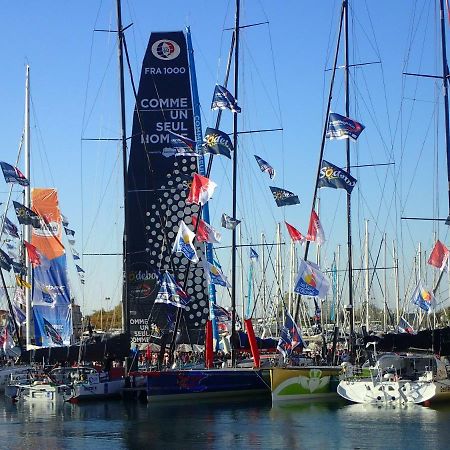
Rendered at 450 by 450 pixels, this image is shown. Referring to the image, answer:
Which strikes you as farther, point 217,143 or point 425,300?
point 425,300

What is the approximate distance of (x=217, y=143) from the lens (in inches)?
1737

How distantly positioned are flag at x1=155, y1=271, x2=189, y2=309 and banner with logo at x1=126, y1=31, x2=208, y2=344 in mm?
12707

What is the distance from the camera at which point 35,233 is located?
52062 mm

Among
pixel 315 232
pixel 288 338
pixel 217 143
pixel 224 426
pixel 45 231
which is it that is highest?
pixel 217 143

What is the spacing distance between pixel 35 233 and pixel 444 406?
22848 mm

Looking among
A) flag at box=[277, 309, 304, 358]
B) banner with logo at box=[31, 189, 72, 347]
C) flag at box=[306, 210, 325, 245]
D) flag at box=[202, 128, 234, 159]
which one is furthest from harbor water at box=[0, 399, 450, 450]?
flag at box=[202, 128, 234, 159]

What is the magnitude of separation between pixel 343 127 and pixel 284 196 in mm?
3942

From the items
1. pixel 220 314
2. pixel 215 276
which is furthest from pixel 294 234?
pixel 220 314

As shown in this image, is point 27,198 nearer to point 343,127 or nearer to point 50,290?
point 50,290

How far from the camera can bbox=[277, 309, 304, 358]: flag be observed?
44062 mm

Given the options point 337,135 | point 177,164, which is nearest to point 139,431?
point 337,135

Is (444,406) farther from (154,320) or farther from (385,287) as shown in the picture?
(385,287)

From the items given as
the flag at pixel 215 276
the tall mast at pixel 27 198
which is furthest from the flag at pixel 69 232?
the flag at pixel 215 276

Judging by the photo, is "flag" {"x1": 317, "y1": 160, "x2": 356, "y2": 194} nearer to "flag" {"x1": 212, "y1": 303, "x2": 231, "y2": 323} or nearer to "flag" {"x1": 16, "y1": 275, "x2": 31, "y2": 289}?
"flag" {"x1": 212, "y1": 303, "x2": 231, "y2": 323}
